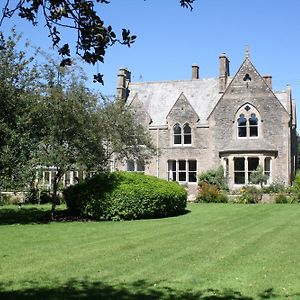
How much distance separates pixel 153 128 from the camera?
41000 mm

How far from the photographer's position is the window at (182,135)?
1576 inches

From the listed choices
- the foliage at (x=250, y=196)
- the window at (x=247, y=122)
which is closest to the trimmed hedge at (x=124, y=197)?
the foliage at (x=250, y=196)

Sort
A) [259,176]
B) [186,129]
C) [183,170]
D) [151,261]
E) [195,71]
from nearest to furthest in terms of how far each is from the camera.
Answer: [151,261] < [259,176] < [183,170] < [186,129] < [195,71]

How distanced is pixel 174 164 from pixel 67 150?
20.5 metres

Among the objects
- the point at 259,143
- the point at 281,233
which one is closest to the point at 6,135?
the point at 281,233

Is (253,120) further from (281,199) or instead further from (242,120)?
(281,199)

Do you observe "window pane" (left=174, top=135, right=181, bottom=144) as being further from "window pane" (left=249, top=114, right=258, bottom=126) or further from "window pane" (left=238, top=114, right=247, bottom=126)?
"window pane" (left=249, top=114, right=258, bottom=126)

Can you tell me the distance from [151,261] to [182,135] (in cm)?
2974

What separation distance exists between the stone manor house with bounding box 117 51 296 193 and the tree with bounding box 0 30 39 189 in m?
16.9

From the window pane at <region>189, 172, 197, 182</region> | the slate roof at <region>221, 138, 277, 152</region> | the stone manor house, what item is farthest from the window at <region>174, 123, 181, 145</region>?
the slate roof at <region>221, 138, 277, 152</region>

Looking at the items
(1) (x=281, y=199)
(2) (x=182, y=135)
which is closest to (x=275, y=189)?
(1) (x=281, y=199)

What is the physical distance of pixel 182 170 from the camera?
39906mm

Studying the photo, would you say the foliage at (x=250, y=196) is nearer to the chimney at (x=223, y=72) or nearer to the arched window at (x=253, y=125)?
the arched window at (x=253, y=125)

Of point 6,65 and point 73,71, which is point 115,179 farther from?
point 6,65
